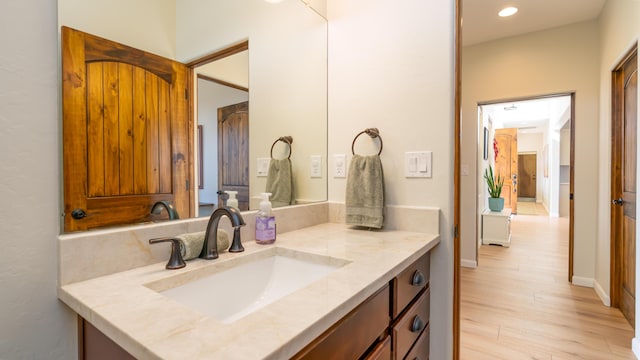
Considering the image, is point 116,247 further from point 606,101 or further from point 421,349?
point 606,101

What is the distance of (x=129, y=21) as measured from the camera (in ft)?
2.86

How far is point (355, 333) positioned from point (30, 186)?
2.63 ft

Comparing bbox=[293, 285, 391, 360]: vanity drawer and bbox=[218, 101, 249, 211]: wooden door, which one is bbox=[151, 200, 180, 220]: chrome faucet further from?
bbox=[293, 285, 391, 360]: vanity drawer

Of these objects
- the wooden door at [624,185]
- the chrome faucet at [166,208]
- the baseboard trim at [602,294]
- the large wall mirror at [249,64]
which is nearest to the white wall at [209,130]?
the large wall mirror at [249,64]

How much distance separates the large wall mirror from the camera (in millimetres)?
895

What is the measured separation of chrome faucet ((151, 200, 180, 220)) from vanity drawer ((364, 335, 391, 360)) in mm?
693

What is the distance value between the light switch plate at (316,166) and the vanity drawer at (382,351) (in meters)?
0.90

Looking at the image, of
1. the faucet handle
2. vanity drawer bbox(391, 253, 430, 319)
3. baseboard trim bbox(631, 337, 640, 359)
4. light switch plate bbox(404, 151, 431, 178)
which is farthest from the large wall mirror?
baseboard trim bbox(631, 337, 640, 359)

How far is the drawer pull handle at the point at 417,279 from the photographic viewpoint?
1085mm

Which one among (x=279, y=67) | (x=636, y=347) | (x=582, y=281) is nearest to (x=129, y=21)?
(x=279, y=67)

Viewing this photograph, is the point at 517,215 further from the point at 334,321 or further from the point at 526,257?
the point at 334,321

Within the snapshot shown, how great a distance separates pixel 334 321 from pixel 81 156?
0.74 metres

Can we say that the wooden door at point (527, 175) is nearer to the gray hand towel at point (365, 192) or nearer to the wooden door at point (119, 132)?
the gray hand towel at point (365, 192)

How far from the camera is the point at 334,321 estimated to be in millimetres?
607
